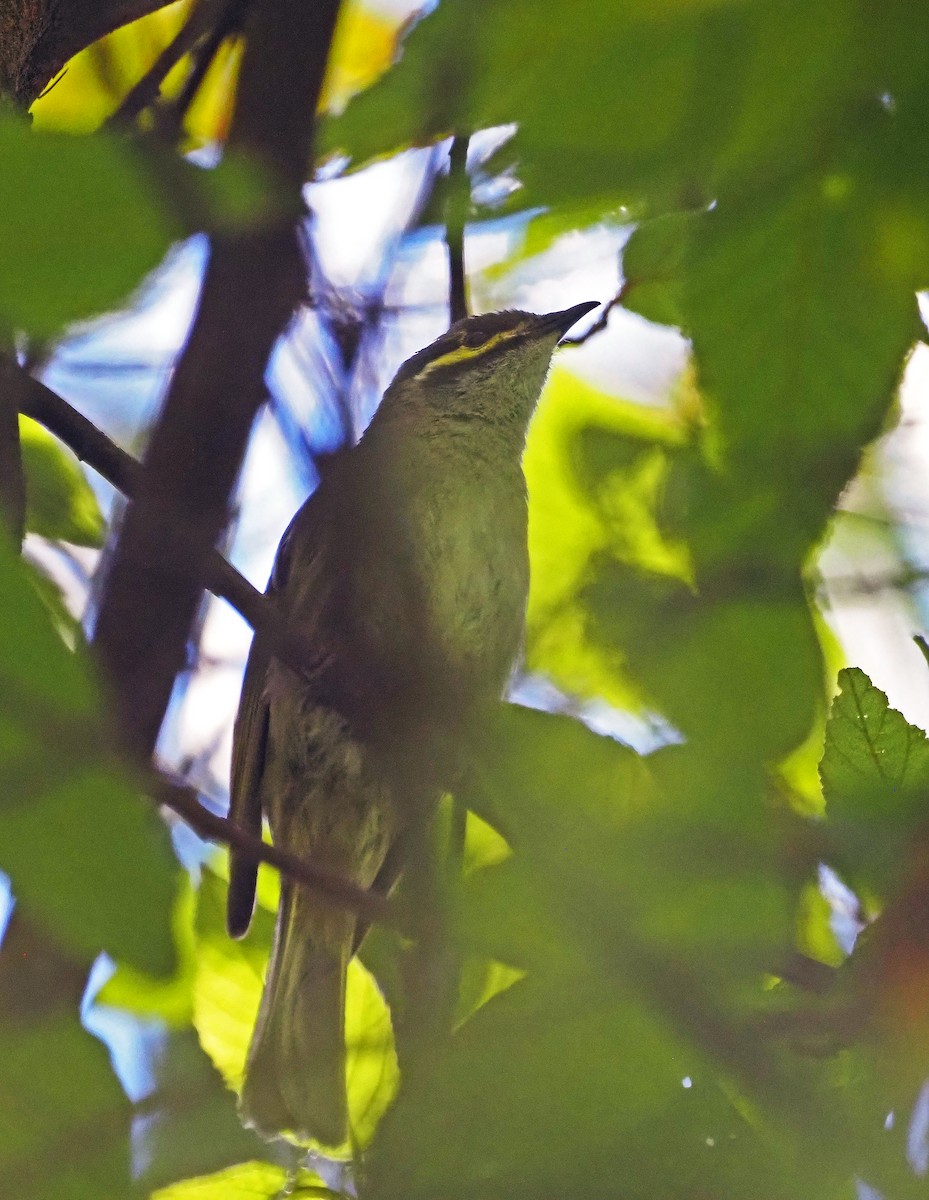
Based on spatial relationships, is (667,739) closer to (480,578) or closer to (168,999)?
(168,999)

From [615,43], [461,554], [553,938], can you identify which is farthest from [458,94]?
[461,554]

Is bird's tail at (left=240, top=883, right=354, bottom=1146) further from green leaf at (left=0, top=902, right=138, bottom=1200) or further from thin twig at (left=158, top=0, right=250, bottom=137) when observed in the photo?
thin twig at (left=158, top=0, right=250, bottom=137)

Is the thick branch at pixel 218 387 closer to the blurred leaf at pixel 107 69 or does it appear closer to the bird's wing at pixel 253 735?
the blurred leaf at pixel 107 69

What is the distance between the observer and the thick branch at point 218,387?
115 inches

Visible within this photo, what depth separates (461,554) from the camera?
4098 millimetres

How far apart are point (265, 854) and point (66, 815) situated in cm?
93

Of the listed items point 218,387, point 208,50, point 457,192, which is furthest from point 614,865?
point 208,50

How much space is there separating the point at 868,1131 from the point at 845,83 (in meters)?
0.82

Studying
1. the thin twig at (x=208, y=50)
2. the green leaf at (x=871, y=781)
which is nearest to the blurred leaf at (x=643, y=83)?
the green leaf at (x=871, y=781)

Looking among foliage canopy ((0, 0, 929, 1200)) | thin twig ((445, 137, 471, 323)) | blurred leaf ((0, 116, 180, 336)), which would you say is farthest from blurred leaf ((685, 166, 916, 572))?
blurred leaf ((0, 116, 180, 336))

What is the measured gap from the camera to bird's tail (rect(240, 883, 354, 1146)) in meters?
2.07

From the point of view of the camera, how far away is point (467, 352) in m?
4.80

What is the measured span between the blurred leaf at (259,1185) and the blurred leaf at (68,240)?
152 centimetres

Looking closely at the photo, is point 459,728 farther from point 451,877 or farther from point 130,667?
point 130,667
